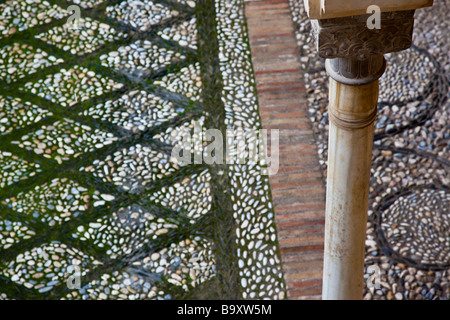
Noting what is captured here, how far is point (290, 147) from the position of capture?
14.0ft

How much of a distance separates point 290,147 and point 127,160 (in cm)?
109

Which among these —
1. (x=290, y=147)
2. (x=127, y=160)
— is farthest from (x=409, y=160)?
(x=127, y=160)

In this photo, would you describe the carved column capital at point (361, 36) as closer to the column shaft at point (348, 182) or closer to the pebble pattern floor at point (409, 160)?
the column shaft at point (348, 182)

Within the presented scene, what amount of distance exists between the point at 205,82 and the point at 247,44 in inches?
21.1

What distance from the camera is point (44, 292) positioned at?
362 centimetres

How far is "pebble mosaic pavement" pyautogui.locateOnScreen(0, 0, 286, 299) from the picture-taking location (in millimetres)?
3691

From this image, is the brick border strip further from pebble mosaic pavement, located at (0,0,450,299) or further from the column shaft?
the column shaft

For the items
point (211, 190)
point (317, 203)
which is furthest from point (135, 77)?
point (317, 203)

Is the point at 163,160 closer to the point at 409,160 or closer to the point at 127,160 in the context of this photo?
the point at 127,160

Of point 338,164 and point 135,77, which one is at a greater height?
point 338,164

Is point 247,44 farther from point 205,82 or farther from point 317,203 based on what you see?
point 317,203

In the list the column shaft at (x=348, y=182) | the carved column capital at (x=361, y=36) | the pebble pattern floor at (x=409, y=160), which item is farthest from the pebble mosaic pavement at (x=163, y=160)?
the carved column capital at (x=361, y=36)

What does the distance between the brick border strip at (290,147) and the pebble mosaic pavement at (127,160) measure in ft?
0.26
